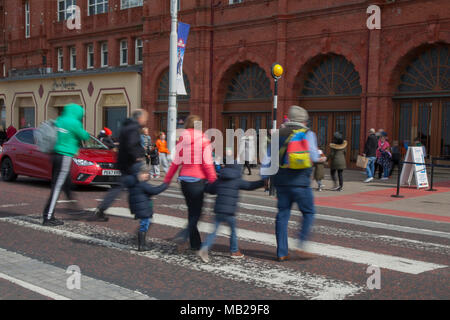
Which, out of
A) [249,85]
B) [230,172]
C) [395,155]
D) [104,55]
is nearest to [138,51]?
[104,55]

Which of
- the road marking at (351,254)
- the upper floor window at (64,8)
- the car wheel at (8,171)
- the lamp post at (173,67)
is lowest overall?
the road marking at (351,254)

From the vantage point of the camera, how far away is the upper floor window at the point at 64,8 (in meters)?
35.1

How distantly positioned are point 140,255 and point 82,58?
29.8 meters

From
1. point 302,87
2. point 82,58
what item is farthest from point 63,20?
point 302,87

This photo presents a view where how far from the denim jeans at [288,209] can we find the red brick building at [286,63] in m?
14.2

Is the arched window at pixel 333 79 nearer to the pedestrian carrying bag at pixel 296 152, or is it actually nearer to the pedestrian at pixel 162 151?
the pedestrian at pixel 162 151

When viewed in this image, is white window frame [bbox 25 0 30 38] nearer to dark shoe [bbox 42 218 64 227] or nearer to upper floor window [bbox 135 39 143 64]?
upper floor window [bbox 135 39 143 64]

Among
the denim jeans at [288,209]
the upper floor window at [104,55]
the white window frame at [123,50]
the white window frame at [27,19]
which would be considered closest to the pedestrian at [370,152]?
the denim jeans at [288,209]

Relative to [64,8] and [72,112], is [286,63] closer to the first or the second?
[72,112]

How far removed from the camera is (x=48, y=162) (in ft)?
42.4

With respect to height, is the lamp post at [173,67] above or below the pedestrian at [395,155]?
above

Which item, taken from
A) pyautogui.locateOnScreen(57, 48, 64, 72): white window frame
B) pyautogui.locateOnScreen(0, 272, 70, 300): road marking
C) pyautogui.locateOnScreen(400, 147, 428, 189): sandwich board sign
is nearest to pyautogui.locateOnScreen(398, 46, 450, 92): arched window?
pyautogui.locateOnScreen(400, 147, 428, 189): sandwich board sign

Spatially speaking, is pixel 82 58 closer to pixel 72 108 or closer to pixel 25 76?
pixel 25 76

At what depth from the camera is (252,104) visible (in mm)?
24719
